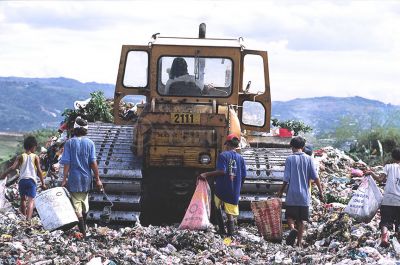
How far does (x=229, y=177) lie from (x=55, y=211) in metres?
2.18

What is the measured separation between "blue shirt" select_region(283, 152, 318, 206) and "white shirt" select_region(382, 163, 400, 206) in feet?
2.96

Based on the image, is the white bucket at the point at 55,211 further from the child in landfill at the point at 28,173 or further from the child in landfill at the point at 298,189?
the child in landfill at the point at 298,189

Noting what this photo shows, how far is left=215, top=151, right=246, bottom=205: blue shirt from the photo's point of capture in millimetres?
10117

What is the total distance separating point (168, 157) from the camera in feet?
36.4

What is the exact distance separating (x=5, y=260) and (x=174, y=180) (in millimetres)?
3609

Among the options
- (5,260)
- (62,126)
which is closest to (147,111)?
(5,260)

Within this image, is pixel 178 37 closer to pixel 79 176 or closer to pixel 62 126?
pixel 79 176

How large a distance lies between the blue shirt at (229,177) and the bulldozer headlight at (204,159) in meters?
0.91

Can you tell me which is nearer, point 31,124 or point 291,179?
point 291,179

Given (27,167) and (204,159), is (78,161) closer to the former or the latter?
(27,167)

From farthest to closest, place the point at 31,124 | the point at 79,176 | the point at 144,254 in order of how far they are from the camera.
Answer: the point at 31,124 → the point at 79,176 → the point at 144,254

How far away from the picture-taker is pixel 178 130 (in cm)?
1105

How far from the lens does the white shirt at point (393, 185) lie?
385 inches

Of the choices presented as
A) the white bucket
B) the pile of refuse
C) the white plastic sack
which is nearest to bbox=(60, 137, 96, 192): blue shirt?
the white bucket
